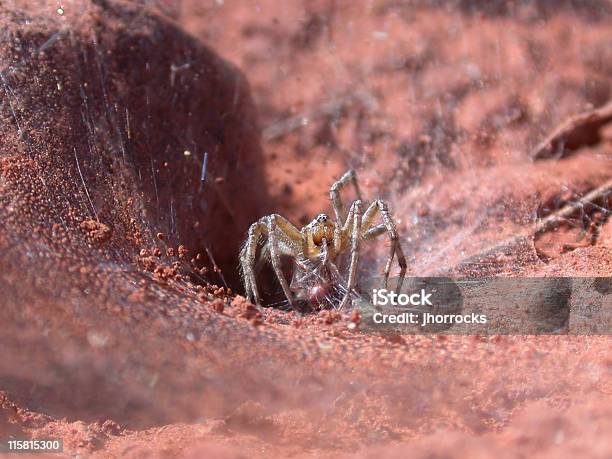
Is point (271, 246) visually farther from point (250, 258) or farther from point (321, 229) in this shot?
point (321, 229)

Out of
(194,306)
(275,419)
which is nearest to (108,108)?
(194,306)

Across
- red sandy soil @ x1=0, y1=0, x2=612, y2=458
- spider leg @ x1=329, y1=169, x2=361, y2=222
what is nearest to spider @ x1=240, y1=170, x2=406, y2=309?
spider leg @ x1=329, y1=169, x2=361, y2=222

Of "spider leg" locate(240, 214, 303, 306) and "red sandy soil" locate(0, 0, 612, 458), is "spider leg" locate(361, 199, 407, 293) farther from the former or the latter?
"spider leg" locate(240, 214, 303, 306)

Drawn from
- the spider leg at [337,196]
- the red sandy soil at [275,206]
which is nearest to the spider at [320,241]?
the spider leg at [337,196]

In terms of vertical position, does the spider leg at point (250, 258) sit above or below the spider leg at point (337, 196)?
below

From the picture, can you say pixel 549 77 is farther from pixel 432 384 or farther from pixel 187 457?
pixel 187 457

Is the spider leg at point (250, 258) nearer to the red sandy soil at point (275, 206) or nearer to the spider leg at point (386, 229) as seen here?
the red sandy soil at point (275, 206)
